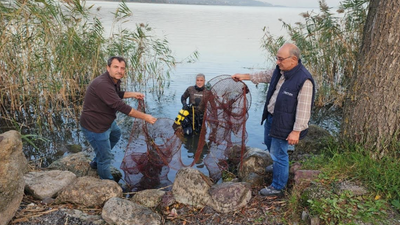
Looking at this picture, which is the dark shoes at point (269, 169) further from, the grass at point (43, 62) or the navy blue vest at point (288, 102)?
the grass at point (43, 62)

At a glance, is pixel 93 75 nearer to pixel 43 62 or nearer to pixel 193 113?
pixel 43 62

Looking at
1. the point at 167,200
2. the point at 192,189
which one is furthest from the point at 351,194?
the point at 167,200

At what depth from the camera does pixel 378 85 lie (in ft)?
11.5

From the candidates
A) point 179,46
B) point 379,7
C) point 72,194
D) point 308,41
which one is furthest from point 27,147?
point 179,46

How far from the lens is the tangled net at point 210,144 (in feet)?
14.6

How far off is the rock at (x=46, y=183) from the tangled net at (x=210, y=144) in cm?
88

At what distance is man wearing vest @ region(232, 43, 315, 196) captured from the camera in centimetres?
307

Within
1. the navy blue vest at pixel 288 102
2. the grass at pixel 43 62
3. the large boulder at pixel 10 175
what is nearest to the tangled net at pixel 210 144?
the navy blue vest at pixel 288 102

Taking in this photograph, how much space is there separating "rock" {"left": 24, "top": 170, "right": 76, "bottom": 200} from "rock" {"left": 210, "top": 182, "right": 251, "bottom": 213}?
183 cm

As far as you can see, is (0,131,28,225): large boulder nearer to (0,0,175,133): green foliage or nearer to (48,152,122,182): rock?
(48,152,122,182): rock

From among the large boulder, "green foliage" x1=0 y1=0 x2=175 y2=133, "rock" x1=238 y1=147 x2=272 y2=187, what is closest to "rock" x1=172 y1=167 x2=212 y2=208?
"rock" x1=238 y1=147 x2=272 y2=187

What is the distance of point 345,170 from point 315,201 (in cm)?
69

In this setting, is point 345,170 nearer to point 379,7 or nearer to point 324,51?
point 379,7

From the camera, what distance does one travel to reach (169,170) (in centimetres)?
508
